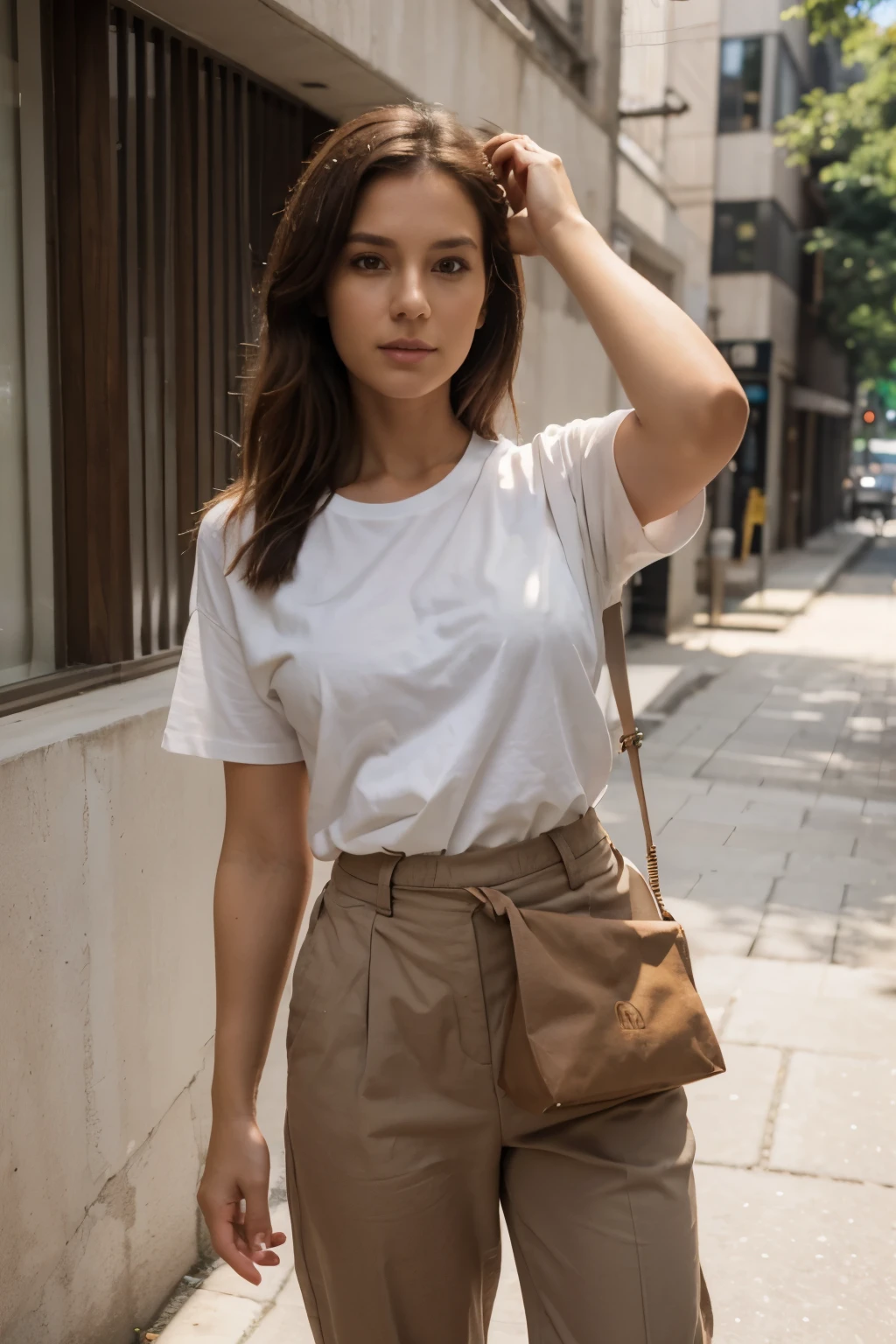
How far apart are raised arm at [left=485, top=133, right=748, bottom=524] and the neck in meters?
0.24

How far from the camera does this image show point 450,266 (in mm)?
1795

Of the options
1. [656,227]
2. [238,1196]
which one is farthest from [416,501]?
[656,227]

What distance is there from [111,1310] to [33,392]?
69.9 inches

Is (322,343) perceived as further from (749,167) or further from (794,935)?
(749,167)

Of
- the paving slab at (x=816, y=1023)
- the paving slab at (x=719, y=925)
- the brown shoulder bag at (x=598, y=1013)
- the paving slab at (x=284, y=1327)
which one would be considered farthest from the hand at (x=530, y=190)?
the paving slab at (x=719, y=925)

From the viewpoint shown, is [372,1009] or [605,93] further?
[605,93]

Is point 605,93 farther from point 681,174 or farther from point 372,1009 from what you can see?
point 681,174

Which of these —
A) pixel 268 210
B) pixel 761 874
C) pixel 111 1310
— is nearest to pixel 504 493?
pixel 111 1310

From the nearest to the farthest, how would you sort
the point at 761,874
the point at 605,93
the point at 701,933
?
1. the point at 701,933
2. the point at 761,874
3. the point at 605,93

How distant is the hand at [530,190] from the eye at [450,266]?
0.11m

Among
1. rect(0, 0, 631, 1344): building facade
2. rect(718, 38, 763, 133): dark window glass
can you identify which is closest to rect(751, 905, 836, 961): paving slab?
rect(0, 0, 631, 1344): building facade

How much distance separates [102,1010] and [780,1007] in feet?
8.92

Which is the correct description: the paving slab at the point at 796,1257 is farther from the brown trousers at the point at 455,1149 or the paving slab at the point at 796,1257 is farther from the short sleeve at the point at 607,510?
the short sleeve at the point at 607,510

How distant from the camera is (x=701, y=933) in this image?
5.46m
